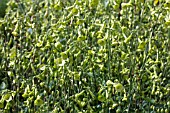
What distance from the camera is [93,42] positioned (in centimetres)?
293

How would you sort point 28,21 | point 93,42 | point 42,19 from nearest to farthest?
point 93,42 < point 28,21 < point 42,19

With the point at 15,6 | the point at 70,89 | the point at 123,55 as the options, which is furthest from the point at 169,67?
the point at 15,6

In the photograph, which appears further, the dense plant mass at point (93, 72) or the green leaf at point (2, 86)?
the green leaf at point (2, 86)

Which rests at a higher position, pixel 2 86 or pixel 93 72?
pixel 93 72

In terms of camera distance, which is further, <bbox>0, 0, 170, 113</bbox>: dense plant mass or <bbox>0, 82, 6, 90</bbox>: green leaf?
<bbox>0, 82, 6, 90</bbox>: green leaf

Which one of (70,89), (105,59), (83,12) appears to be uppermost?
(83,12)

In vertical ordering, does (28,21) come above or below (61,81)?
above

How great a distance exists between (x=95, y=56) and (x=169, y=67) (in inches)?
19.0

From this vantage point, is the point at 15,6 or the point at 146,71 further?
the point at 15,6

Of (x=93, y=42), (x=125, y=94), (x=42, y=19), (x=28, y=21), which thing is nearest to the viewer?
(x=125, y=94)

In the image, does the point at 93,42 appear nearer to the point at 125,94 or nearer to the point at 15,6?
the point at 125,94

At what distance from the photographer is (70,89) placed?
8.55 feet

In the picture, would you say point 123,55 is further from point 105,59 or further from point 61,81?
point 61,81

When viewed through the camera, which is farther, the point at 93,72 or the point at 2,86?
the point at 2,86
